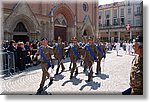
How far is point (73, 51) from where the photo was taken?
5.91 metres

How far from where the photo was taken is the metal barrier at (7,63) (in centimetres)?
635

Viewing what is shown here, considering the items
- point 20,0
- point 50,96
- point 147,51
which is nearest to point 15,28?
point 20,0

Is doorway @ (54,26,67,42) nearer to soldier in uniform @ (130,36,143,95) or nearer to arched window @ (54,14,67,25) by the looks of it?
arched window @ (54,14,67,25)

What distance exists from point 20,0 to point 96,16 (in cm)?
787

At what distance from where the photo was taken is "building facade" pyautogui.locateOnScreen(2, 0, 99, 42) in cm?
1000

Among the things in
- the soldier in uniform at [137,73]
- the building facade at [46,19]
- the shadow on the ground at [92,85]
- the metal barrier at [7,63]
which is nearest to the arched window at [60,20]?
the building facade at [46,19]

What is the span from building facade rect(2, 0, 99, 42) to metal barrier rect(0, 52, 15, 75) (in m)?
2.33

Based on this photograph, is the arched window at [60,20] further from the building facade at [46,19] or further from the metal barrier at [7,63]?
the metal barrier at [7,63]

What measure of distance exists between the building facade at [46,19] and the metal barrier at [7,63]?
2331 millimetres

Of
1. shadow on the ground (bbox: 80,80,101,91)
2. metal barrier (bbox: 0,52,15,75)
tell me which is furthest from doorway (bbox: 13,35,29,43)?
shadow on the ground (bbox: 80,80,101,91)

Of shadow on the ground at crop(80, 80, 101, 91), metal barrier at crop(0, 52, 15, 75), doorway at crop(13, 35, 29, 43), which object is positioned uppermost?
doorway at crop(13, 35, 29, 43)

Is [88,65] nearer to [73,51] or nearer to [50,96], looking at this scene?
[73,51]

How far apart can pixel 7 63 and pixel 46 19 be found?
20.6ft

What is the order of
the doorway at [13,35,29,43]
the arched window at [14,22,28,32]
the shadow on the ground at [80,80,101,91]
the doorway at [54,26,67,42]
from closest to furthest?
the shadow on the ground at [80,80,101,91] < the doorway at [13,35,29,43] < the arched window at [14,22,28,32] < the doorway at [54,26,67,42]
